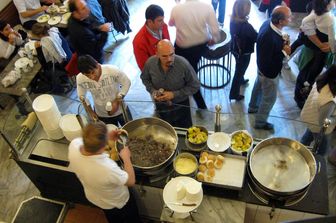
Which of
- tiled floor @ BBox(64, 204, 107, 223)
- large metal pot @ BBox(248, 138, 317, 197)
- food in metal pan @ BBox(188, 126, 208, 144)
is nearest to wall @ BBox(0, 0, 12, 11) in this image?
tiled floor @ BBox(64, 204, 107, 223)

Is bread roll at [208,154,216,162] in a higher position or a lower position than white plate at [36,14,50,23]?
higher

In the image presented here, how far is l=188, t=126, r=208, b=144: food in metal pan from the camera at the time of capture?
256cm

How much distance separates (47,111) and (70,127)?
0.25m

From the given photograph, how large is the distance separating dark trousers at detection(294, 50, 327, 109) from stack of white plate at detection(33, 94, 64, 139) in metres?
2.98

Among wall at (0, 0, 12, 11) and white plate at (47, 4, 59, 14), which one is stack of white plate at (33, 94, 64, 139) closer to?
white plate at (47, 4, 59, 14)

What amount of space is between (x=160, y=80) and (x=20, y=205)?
Answer: 2151 millimetres

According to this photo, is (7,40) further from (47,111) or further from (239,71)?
(239,71)

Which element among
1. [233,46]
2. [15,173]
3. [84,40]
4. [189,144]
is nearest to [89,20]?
[84,40]

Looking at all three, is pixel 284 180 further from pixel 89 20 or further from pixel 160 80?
pixel 89 20

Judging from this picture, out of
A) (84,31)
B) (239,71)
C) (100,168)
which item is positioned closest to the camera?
(100,168)

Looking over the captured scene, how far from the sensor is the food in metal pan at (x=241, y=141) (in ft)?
8.11

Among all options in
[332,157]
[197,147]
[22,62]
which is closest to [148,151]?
[197,147]

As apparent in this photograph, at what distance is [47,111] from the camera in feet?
9.43

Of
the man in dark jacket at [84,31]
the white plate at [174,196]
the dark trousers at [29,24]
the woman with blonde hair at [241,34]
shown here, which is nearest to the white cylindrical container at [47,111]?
the man in dark jacket at [84,31]
